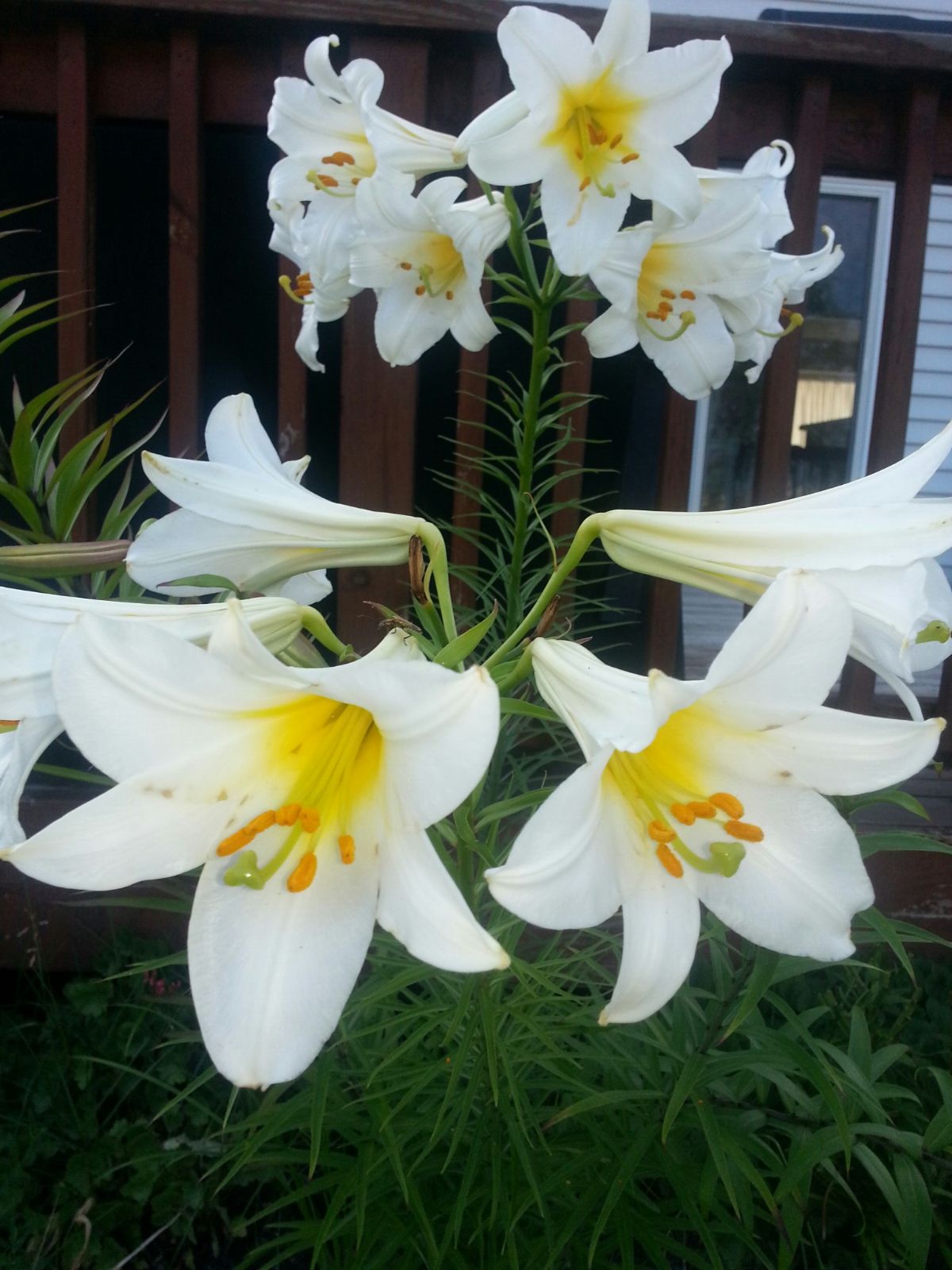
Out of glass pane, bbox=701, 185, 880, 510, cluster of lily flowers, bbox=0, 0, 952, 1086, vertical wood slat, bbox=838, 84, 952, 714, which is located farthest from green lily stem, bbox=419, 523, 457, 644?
glass pane, bbox=701, 185, 880, 510

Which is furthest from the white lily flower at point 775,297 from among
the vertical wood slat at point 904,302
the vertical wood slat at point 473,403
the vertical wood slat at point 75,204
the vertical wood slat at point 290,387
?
the vertical wood slat at point 75,204

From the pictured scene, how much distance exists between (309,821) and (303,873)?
41mm

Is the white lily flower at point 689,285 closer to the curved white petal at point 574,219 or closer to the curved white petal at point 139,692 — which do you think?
the curved white petal at point 574,219

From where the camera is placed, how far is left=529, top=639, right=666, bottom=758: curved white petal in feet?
2.07

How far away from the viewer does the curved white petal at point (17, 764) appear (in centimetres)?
68

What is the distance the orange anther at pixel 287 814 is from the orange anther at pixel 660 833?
0.87ft

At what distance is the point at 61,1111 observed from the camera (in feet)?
5.58

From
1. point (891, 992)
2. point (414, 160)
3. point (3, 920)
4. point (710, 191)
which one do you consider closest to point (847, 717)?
point (710, 191)

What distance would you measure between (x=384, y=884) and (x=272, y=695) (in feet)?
0.51

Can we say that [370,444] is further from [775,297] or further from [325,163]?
[775,297]

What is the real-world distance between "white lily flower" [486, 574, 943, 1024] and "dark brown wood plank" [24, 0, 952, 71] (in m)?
1.72

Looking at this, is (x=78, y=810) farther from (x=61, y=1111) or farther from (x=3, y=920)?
(x=3, y=920)

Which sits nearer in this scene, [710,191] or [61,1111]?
[710,191]

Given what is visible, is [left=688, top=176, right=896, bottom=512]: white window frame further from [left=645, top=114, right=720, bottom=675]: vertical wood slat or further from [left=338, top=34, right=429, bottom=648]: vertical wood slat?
[left=338, top=34, right=429, bottom=648]: vertical wood slat
